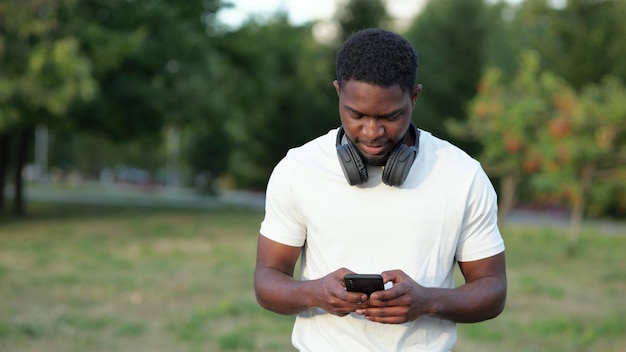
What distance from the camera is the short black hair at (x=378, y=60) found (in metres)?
2.53

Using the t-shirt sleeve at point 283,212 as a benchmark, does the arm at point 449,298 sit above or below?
below

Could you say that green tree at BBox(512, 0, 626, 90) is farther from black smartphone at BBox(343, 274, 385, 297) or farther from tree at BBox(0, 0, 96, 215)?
black smartphone at BBox(343, 274, 385, 297)

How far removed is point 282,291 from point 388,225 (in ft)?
1.24

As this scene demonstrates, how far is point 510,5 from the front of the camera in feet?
163

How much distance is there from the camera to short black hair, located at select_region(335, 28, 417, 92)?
99.7 inches

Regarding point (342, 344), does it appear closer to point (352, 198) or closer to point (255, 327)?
point (352, 198)

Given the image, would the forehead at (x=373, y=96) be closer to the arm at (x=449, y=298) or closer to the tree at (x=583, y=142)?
the arm at (x=449, y=298)

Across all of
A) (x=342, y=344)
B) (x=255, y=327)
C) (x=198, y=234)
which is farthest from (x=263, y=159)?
(x=342, y=344)

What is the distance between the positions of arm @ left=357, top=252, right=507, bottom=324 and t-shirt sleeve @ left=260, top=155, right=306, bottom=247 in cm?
36

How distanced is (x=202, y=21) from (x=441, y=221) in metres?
23.8

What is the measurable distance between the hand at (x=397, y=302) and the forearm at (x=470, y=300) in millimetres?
61

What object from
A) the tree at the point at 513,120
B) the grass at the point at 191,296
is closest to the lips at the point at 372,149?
the grass at the point at 191,296

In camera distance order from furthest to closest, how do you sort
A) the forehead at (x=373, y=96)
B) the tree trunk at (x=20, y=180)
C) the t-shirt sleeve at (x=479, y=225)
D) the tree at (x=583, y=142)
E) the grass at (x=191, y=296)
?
1. the tree trunk at (x=20, y=180)
2. the tree at (x=583, y=142)
3. the grass at (x=191, y=296)
4. the t-shirt sleeve at (x=479, y=225)
5. the forehead at (x=373, y=96)

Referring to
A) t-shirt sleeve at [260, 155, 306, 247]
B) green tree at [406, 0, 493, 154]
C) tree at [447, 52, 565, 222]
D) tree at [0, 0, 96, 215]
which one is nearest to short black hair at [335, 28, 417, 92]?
t-shirt sleeve at [260, 155, 306, 247]
